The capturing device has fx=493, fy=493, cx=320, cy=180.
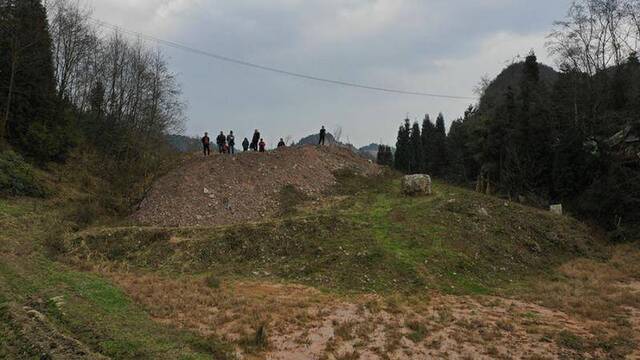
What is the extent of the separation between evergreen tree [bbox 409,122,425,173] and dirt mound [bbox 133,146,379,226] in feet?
159

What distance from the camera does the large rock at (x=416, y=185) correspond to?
77.6 ft

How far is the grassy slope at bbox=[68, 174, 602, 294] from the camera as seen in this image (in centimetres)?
1597

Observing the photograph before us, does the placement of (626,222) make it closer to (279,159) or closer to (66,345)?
(279,159)

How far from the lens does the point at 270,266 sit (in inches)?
655

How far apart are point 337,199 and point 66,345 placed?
15.8 metres

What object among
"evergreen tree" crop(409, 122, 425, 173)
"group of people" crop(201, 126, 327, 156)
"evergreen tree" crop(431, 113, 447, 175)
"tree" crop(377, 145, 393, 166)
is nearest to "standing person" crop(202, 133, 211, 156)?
"group of people" crop(201, 126, 327, 156)

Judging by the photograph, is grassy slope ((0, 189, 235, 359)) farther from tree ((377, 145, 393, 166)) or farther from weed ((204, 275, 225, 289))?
tree ((377, 145, 393, 166))

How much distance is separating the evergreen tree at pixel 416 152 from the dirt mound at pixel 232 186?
48.4 m

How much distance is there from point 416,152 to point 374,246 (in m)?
63.0

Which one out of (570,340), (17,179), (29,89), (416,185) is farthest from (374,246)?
(29,89)

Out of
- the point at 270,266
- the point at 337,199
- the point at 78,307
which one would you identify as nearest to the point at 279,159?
the point at 337,199

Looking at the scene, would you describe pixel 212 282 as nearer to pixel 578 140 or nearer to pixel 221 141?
pixel 221 141

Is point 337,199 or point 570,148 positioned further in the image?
point 570,148

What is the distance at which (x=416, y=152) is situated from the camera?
78.6 meters
